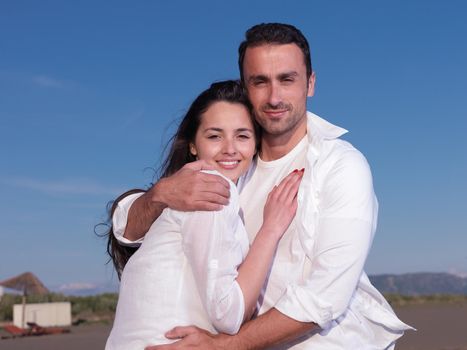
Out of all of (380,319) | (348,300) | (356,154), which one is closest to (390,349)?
(380,319)

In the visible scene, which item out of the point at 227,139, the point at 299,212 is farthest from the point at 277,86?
the point at 299,212

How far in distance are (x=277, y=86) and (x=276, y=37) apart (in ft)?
1.02

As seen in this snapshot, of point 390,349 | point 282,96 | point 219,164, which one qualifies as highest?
point 282,96

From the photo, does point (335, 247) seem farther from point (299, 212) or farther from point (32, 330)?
point (32, 330)

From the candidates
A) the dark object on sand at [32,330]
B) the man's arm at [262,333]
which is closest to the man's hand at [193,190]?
the man's arm at [262,333]

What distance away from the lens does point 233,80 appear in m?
4.45

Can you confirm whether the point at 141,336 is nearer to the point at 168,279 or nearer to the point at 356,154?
the point at 168,279

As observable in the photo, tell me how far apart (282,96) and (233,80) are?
0.36 metres

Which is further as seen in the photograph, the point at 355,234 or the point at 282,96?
the point at 282,96

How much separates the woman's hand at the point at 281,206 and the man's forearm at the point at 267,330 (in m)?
0.42

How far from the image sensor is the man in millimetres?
3742

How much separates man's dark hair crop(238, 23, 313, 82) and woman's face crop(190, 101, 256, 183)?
43 cm

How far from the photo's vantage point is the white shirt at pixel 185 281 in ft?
11.4

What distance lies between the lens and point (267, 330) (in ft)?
12.3
